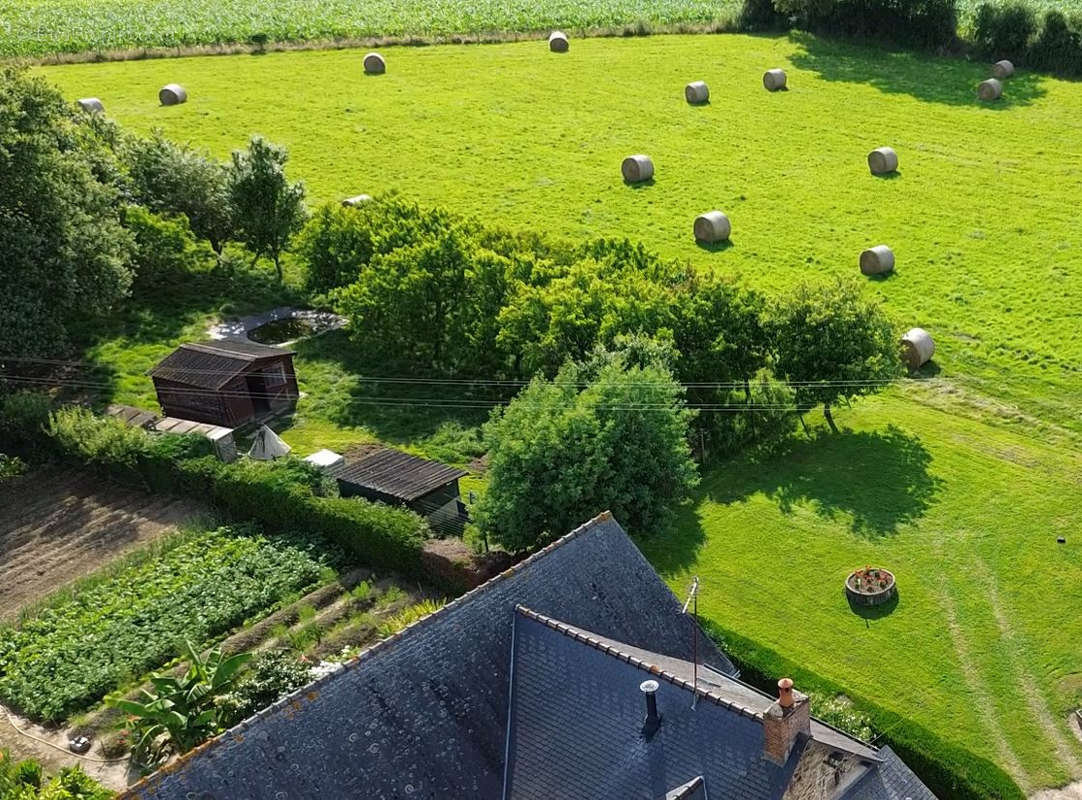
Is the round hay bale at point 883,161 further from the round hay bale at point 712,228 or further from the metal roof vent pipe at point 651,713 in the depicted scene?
the metal roof vent pipe at point 651,713

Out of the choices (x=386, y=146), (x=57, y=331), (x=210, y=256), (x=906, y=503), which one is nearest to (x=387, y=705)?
(x=906, y=503)

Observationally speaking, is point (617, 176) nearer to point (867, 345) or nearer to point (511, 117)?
point (511, 117)

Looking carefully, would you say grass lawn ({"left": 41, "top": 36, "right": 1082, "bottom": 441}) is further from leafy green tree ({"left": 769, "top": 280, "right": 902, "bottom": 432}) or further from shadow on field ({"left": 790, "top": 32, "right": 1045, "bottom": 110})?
leafy green tree ({"left": 769, "top": 280, "right": 902, "bottom": 432})

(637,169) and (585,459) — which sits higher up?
(585,459)

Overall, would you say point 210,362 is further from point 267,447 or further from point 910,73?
point 910,73

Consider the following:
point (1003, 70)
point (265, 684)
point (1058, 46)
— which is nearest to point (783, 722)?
point (265, 684)

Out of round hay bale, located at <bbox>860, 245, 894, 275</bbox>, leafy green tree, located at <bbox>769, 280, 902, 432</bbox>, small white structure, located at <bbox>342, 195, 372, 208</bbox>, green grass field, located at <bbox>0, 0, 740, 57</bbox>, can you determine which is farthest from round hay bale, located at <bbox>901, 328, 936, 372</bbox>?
green grass field, located at <bbox>0, 0, 740, 57</bbox>

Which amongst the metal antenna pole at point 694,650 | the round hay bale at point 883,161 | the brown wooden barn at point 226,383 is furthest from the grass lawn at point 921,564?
the round hay bale at point 883,161
